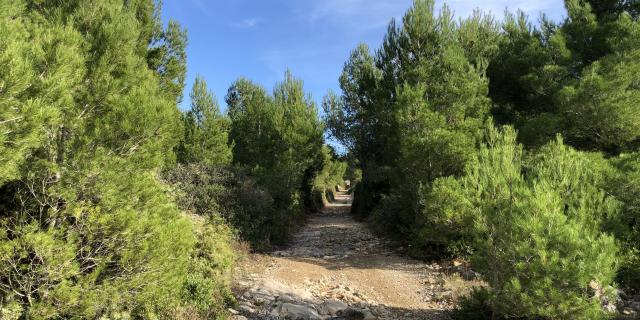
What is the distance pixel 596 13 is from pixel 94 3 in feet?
51.6

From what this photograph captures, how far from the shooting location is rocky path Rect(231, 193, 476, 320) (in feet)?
24.4

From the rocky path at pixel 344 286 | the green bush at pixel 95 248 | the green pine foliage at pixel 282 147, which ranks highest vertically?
the green pine foliage at pixel 282 147

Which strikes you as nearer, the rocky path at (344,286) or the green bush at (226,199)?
the rocky path at (344,286)

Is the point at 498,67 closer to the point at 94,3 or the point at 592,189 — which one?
the point at 592,189

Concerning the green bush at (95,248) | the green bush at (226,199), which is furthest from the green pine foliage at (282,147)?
the green bush at (95,248)

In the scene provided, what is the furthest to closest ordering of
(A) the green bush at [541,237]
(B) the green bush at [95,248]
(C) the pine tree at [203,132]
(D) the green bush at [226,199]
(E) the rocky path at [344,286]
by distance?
(C) the pine tree at [203,132], (D) the green bush at [226,199], (E) the rocky path at [344,286], (A) the green bush at [541,237], (B) the green bush at [95,248]

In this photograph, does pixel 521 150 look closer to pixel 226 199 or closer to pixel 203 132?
pixel 226 199

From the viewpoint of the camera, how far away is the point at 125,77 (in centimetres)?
545

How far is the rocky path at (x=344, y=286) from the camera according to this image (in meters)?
7.44

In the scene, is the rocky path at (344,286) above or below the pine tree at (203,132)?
below

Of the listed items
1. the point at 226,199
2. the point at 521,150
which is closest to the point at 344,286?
the point at 521,150

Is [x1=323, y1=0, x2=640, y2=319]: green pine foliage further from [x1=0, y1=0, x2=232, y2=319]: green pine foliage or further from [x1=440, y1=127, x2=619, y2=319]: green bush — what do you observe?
[x1=0, y1=0, x2=232, y2=319]: green pine foliage

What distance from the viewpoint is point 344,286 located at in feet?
30.2

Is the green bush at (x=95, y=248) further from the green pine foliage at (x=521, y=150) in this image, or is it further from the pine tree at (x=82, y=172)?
the green pine foliage at (x=521, y=150)
